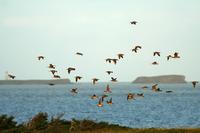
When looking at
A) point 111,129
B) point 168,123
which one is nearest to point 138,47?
point 111,129

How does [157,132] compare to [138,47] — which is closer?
[157,132]

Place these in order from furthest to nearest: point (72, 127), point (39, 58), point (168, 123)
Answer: point (168, 123) → point (39, 58) → point (72, 127)

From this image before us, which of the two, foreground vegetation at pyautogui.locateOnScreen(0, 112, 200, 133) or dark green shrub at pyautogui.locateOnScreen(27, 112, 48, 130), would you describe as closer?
foreground vegetation at pyautogui.locateOnScreen(0, 112, 200, 133)

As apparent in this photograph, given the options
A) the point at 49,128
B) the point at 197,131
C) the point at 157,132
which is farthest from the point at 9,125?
the point at 197,131

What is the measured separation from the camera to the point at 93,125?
121 ft

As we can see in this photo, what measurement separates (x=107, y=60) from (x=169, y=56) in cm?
499

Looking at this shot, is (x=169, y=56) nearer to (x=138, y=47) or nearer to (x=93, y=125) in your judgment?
(x=138, y=47)

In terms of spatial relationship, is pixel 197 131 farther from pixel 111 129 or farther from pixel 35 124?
pixel 35 124

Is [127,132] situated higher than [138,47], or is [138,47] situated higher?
[138,47]

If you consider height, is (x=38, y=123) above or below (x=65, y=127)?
above

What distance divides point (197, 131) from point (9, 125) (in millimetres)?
13469

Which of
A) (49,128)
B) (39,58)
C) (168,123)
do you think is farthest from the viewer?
(168,123)

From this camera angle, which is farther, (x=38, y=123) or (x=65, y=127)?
(x=65, y=127)

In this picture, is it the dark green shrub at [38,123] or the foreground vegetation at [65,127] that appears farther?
the dark green shrub at [38,123]
